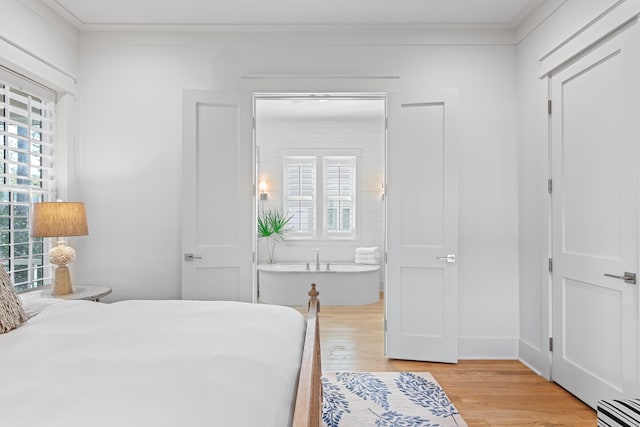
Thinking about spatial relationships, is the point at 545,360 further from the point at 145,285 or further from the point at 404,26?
the point at 145,285

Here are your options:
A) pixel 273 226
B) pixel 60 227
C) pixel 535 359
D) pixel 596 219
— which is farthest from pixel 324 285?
pixel 596 219

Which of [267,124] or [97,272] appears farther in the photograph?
[267,124]

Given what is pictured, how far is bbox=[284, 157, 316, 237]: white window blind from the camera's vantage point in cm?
731

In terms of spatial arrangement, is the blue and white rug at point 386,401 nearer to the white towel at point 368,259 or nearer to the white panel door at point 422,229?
the white panel door at point 422,229

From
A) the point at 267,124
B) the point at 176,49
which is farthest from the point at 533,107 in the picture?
the point at 267,124

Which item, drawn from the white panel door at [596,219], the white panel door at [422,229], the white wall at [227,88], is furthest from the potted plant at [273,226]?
the white panel door at [596,219]

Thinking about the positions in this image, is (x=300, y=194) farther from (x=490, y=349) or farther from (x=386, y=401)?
(x=386, y=401)

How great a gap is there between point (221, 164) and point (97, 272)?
149cm

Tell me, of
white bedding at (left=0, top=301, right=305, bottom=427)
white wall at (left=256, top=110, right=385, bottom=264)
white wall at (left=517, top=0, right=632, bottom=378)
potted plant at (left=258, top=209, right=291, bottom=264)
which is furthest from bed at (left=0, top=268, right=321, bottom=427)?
white wall at (left=256, top=110, right=385, bottom=264)

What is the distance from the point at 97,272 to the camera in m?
3.76

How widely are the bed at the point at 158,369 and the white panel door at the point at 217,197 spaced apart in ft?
5.38

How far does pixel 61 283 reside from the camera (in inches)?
121

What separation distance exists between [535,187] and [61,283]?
3.76m

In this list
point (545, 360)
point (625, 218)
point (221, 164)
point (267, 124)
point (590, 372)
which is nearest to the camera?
point (625, 218)
